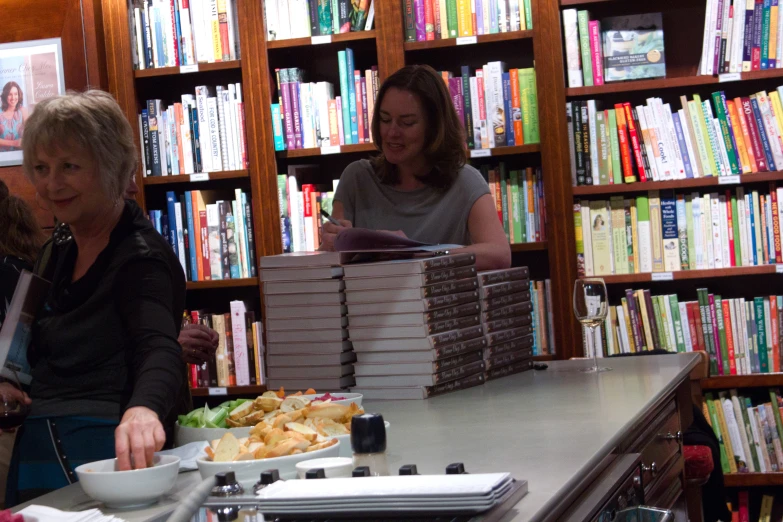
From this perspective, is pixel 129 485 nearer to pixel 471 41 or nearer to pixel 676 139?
pixel 471 41

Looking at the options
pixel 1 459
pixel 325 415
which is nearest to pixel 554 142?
pixel 1 459

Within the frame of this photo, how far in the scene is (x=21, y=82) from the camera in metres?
3.88

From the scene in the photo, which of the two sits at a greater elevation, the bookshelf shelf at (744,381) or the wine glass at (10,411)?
the wine glass at (10,411)

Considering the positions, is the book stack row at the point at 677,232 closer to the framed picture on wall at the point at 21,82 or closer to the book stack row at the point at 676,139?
the book stack row at the point at 676,139

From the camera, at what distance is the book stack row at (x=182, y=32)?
375 centimetres

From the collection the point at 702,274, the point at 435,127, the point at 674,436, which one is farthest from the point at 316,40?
the point at 674,436

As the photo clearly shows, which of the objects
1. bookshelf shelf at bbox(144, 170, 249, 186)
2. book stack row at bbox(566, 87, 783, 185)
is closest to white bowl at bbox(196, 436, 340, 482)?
book stack row at bbox(566, 87, 783, 185)

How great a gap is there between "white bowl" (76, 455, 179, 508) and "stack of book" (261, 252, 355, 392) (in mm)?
779

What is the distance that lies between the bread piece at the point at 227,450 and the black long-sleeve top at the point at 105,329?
33 centimetres

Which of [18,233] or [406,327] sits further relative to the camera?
[18,233]

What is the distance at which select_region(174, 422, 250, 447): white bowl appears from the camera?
4.31ft

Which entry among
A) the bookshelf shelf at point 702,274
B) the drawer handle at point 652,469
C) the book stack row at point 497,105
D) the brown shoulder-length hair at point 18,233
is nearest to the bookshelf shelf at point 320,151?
the book stack row at point 497,105

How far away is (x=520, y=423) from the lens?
1.49 metres

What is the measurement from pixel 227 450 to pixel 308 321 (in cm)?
74
